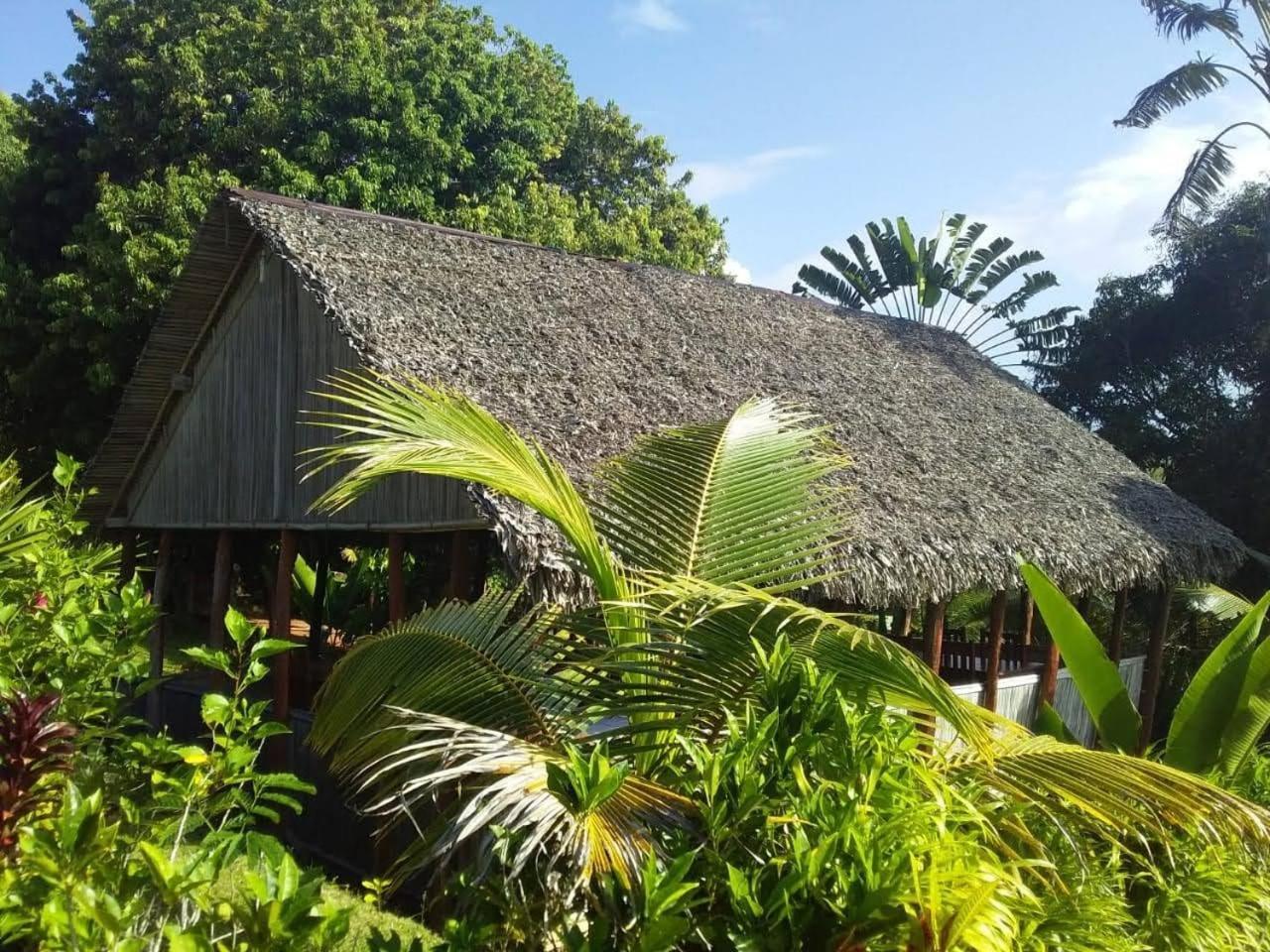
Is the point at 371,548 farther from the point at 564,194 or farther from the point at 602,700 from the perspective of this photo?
the point at 602,700

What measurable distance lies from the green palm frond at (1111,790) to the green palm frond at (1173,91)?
13737 millimetres

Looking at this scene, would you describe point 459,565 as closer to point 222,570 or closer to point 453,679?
point 453,679

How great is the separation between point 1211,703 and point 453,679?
126 inches

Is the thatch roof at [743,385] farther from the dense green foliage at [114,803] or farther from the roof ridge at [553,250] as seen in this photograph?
the dense green foliage at [114,803]

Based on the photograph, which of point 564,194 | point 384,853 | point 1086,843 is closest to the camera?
point 1086,843

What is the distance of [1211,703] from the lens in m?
4.64

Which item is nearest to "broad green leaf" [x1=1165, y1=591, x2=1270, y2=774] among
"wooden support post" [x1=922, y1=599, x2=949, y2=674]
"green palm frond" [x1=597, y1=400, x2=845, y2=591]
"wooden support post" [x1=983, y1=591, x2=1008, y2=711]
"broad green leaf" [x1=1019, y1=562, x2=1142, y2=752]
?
"broad green leaf" [x1=1019, y1=562, x2=1142, y2=752]

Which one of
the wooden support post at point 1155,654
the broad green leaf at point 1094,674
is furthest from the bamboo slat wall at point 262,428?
the wooden support post at point 1155,654

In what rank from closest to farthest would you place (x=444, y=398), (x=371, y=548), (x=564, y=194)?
(x=444, y=398) → (x=371, y=548) → (x=564, y=194)

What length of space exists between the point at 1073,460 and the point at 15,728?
36.0 feet

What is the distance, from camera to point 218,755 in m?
2.12

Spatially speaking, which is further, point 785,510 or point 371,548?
point 371,548

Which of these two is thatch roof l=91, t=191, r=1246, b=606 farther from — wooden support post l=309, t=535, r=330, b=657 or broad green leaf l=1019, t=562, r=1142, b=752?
wooden support post l=309, t=535, r=330, b=657

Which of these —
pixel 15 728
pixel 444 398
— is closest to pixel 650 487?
pixel 444 398
